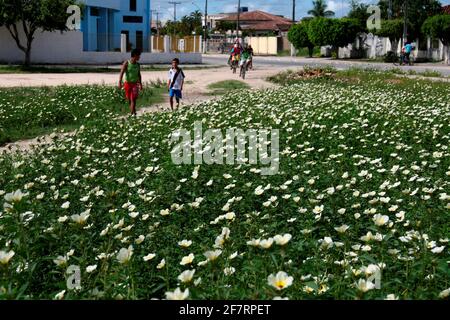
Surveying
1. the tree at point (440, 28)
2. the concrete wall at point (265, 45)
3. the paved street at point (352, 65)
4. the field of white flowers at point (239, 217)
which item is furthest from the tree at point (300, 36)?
the field of white flowers at point (239, 217)

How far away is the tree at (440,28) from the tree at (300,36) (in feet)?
56.2

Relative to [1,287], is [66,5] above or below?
above

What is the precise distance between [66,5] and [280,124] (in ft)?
87.6

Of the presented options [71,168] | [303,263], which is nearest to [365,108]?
[71,168]

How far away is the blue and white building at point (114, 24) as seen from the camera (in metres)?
44.8

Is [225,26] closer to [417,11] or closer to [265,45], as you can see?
[265,45]

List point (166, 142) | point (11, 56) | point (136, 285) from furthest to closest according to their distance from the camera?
point (11, 56) → point (166, 142) → point (136, 285)

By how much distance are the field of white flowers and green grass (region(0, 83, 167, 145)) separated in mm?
2913

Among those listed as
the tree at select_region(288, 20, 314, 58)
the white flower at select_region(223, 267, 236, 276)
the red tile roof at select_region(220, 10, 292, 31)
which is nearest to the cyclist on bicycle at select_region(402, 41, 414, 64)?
the tree at select_region(288, 20, 314, 58)

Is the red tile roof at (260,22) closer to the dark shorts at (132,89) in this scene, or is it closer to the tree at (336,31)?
the tree at (336,31)

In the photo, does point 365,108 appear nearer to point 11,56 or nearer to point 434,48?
point 11,56

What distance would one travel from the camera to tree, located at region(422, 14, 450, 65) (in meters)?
41.6

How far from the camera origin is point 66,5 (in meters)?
33.9
